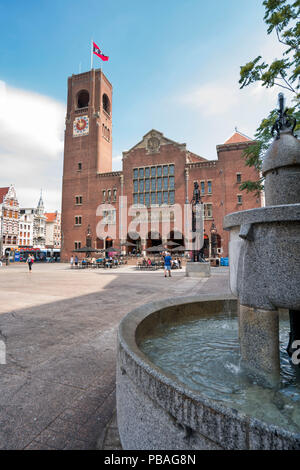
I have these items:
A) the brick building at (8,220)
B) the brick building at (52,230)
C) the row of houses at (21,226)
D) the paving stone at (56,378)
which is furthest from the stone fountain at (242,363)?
the brick building at (52,230)

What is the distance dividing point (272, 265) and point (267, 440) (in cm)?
128

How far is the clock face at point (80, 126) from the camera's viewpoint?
41359 millimetres

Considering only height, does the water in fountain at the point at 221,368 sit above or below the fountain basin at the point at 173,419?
below

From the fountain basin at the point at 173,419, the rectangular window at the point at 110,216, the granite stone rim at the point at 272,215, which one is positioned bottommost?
the fountain basin at the point at 173,419

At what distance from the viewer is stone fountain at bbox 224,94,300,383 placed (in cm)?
192

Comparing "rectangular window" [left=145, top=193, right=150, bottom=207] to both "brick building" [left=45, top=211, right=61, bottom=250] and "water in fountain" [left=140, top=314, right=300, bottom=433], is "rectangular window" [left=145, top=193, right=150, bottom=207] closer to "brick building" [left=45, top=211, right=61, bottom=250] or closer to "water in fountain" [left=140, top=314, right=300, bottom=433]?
"water in fountain" [left=140, top=314, right=300, bottom=433]

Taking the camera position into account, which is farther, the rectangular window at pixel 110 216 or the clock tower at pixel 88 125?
the clock tower at pixel 88 125

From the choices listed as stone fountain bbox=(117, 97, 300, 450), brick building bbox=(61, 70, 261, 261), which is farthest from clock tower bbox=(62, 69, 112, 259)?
stone fountain bbox=(117, 97, 300, 450)

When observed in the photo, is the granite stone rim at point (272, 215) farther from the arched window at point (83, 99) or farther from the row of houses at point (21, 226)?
the row of houses at point (21, 226)

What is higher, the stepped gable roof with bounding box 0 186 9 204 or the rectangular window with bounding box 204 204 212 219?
the stepped gable roof with bounding box 0 186 9 204

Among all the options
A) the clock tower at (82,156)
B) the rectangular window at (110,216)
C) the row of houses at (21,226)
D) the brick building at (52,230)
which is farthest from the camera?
the brick building at (52,230)

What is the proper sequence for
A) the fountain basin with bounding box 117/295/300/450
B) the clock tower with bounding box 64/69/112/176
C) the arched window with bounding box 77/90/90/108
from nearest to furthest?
1. the fountain basin with bounding box 117/295/300/450
2. the clock tower with bounding box 64/69/112/176
3. the arched window with bounding box 77/90/90/108

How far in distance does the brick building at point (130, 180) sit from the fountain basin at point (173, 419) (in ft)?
106

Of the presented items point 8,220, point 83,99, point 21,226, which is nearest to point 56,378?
point 83,99
